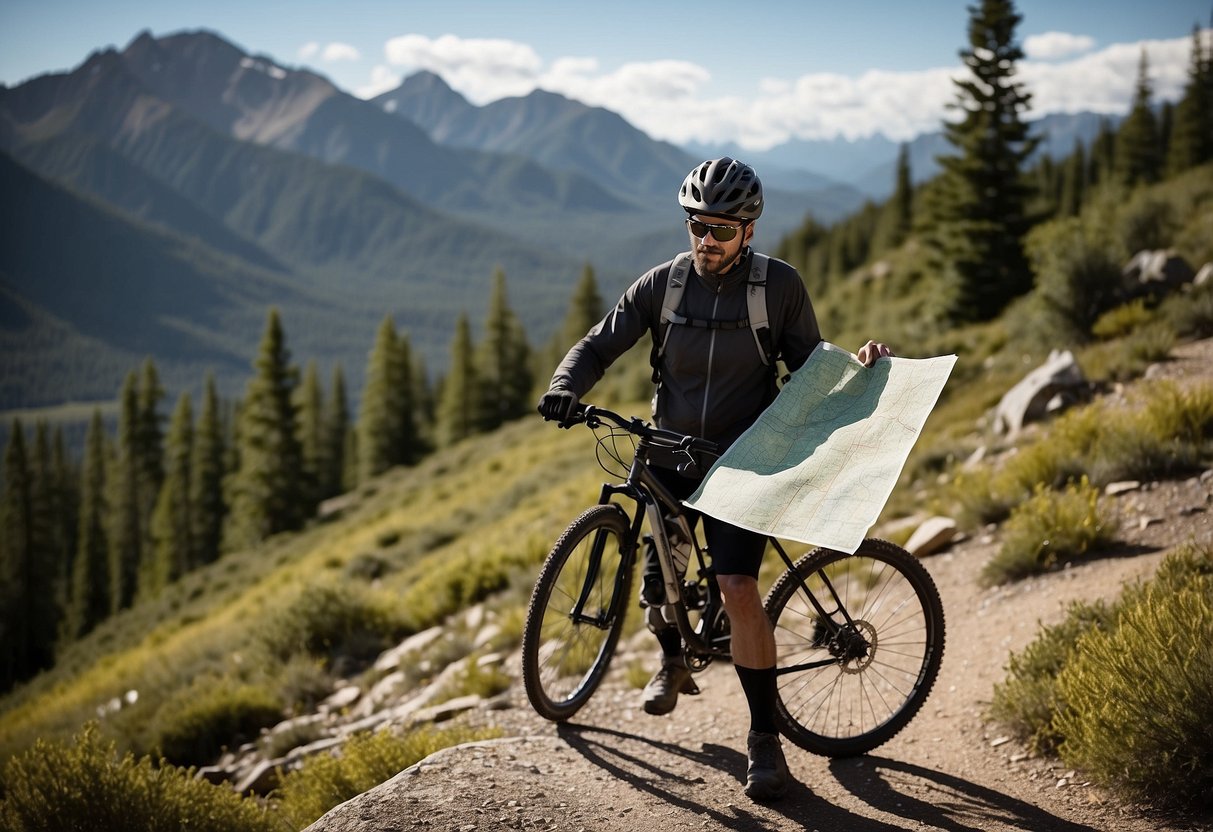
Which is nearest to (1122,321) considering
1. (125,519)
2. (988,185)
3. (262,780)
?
(262,780)

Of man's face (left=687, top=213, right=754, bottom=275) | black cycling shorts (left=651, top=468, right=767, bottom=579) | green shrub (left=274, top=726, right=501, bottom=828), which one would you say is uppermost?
man's face (left=687, top=213, right=754, bottom=275)

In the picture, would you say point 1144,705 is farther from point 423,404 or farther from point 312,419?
point 423,404

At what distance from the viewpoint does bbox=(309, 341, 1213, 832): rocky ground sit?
384 centimetres

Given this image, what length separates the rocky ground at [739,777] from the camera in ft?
12.6

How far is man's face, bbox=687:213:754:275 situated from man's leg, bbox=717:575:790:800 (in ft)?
4.87

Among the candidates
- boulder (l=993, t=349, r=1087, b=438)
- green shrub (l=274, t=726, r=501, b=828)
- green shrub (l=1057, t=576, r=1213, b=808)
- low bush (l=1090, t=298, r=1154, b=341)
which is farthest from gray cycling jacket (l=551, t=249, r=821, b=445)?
low bush (l=1090, t=298, r=1154, b=341)

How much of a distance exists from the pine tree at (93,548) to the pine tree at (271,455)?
2803cm

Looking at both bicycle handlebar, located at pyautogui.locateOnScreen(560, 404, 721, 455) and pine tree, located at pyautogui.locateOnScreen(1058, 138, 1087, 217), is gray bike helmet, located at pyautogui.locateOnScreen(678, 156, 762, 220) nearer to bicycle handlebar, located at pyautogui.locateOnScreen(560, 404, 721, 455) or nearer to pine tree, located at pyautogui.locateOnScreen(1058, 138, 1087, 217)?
bicycle handlebar, located at pyautogui.locateOnScreen(560, 404, 721, 455)

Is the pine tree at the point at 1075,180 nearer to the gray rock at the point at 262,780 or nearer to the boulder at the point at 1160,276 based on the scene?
the boulder at the point at 1160,276

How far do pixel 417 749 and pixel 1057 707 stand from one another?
11.3 feet

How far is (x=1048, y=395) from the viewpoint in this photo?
10023 millimetres

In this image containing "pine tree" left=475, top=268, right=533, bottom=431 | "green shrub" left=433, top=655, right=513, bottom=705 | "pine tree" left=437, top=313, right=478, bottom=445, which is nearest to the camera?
"green shrub" left=433, top=655, right=513, bottom=705

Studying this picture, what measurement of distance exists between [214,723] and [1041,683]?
6.91 metres

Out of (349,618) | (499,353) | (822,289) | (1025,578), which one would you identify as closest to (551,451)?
(349,618)
